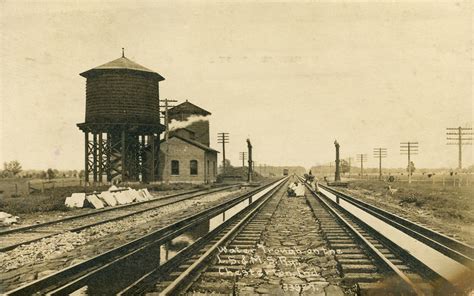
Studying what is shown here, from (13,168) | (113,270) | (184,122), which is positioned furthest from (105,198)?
(13,168)

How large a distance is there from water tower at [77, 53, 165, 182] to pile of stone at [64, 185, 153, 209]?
11.5m

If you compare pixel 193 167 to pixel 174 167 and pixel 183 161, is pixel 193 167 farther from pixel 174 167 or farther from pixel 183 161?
pixel 174 167

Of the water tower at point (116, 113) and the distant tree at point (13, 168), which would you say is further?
the distant tree at point (13, 168)

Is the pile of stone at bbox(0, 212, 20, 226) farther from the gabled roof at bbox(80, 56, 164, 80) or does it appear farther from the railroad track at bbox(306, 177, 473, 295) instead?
the gabled roof at bbox(80, 56, 164, 80)

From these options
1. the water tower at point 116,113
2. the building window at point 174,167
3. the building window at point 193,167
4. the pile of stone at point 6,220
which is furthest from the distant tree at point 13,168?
the pile of stone at point 6,220

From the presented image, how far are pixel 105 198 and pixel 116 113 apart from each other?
14812 mm

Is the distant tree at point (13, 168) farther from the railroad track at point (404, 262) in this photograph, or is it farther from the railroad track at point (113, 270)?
the railroad track at point (404, 262)

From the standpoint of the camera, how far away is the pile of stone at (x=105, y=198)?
1773 centimetres

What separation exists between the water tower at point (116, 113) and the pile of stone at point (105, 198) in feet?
37.7

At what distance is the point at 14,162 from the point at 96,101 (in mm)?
54684

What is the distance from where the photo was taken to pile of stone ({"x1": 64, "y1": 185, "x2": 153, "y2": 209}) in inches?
698

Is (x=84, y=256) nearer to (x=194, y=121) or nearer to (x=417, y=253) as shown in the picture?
(x=417, y=253)

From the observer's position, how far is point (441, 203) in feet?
61.8

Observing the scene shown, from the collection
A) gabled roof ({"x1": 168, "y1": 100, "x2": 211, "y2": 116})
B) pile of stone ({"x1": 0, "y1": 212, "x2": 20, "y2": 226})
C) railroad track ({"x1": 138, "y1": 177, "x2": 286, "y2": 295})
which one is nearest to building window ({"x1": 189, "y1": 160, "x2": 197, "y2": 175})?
gabled roof ({"x1": 168, "y1": 100, "x2": 211, "y2": 116})
